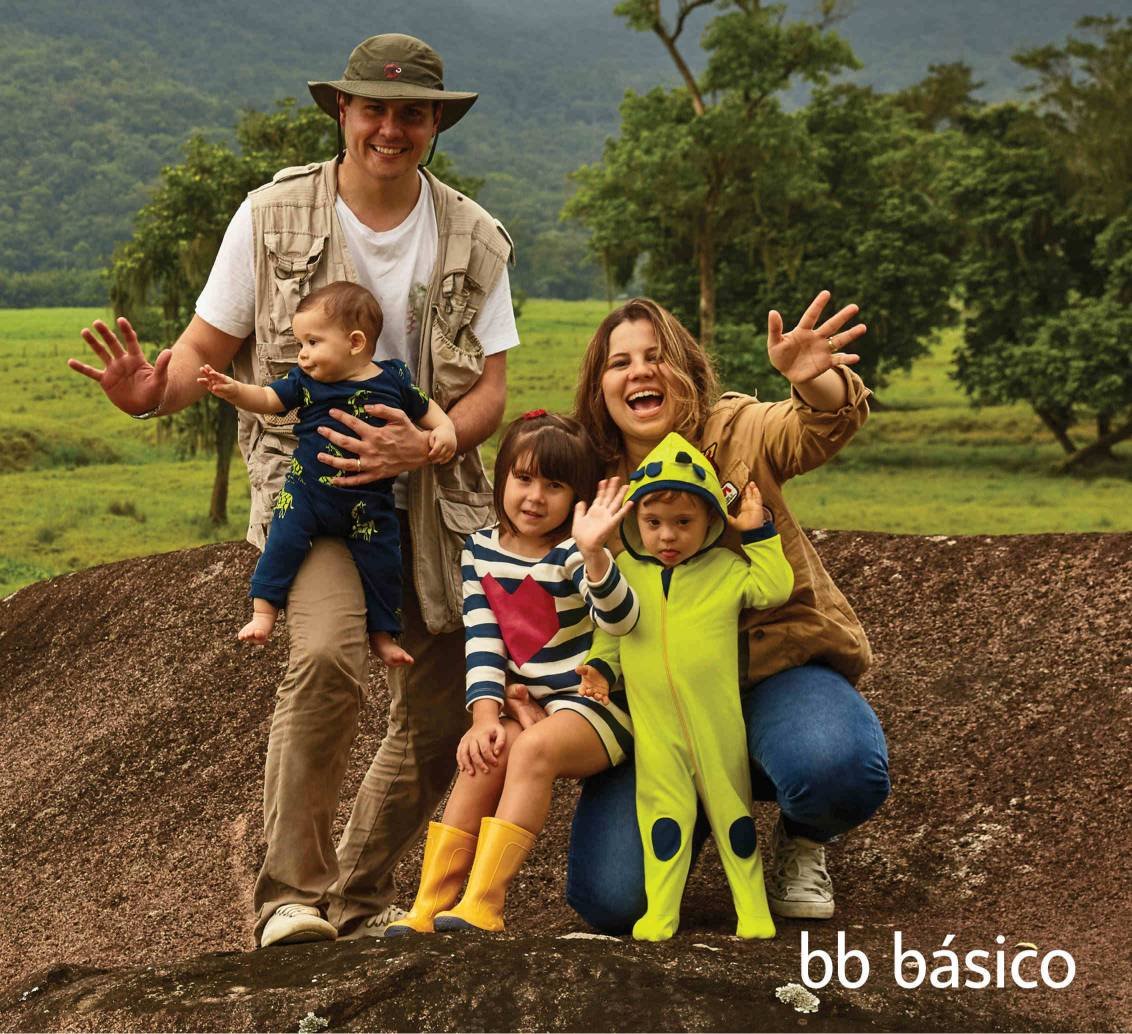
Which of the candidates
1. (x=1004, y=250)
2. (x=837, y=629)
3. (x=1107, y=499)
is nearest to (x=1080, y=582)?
(x=837, y=629)

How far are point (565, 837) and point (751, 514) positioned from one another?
272 centimetres

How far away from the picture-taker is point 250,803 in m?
7.29

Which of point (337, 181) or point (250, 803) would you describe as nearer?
point (337, 181)

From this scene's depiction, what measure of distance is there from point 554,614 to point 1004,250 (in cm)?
2987

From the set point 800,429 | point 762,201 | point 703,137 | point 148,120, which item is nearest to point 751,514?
point 800,429

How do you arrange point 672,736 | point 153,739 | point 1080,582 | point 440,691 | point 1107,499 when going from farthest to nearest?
point 1107,499
point 153,739
point 1080,582
point 440,691
point 672,736

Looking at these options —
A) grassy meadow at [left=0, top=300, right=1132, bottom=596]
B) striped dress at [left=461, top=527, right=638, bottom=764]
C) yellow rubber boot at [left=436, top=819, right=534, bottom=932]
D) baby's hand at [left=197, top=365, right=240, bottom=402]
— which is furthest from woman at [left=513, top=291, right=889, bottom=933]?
grassy meadow at [left=0, top=300, right=1132, bottom=596]

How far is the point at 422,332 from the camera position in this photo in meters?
4.71

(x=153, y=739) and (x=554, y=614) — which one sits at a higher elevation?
(x=554, y=614)

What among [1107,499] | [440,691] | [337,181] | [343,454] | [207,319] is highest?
[337,181]

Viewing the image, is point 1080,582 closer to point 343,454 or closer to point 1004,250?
point 343,454

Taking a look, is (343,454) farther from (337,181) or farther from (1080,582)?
(1080,582)

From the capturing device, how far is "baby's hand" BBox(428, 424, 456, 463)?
4449 mm

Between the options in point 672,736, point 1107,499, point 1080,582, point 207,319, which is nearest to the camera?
point 672,736
